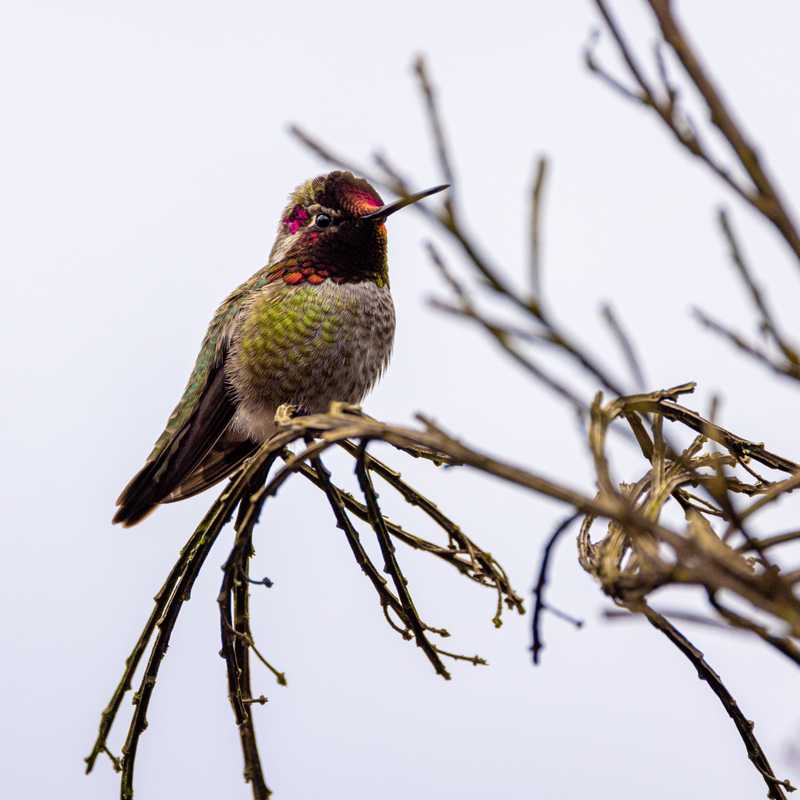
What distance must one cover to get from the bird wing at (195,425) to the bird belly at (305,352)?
10cm

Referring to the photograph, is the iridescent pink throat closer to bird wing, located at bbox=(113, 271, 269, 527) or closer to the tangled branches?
bird wing, located at bbox=(113, 271, 269, 527)

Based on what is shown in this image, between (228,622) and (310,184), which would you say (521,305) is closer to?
(228,622)

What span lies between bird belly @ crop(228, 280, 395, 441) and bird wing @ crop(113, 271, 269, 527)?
10cm

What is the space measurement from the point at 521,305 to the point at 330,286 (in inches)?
150

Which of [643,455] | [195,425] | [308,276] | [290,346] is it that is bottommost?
[643,455]

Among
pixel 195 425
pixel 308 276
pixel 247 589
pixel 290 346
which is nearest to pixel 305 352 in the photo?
pixel 290 346

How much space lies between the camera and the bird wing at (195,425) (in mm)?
4547

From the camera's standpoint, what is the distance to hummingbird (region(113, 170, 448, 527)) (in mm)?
4754

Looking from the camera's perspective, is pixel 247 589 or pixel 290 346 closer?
pixel 247 589

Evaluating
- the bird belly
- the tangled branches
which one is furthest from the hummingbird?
the tangled branches

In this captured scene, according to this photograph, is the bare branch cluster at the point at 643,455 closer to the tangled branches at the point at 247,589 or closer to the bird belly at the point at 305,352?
the tangled branches at the point at 247,589

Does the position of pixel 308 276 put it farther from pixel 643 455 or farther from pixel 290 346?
pixel 643 455

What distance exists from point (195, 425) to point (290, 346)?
529 mm

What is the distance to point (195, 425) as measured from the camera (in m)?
4.84
